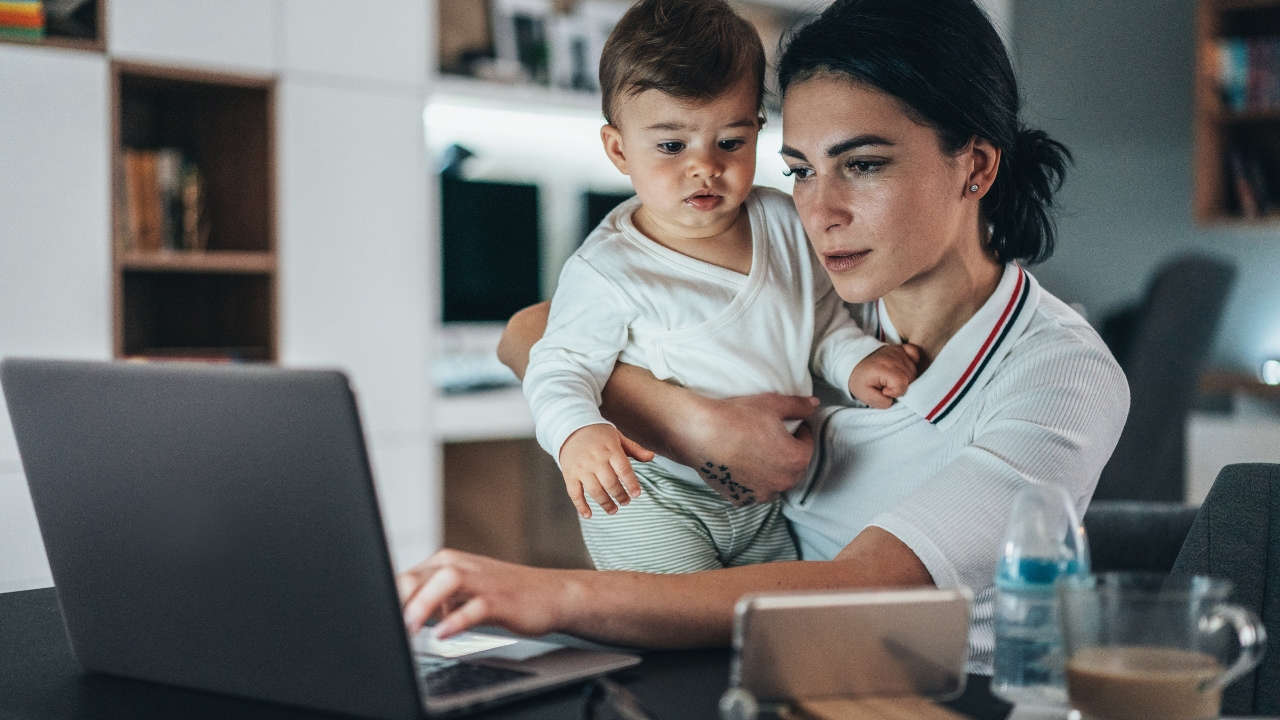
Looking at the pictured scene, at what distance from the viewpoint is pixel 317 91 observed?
3244 mm

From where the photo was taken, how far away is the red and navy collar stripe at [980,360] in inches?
49.0

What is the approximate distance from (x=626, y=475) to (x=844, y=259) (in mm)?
355

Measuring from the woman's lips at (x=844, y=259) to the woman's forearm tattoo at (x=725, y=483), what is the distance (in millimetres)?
253

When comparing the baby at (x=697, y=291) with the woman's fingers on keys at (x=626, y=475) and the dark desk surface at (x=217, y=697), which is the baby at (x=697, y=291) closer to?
the woman's fingers on keys at (x=626, y=475)

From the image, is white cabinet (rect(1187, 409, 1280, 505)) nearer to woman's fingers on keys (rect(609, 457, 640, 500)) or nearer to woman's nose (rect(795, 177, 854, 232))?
woman's nose (rect(795, 177, 854, 232))

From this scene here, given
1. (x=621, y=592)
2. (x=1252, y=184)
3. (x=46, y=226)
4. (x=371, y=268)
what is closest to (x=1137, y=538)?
(x=621, y=592)

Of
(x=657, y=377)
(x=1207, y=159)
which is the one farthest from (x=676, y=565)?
(x=1207, y=159)

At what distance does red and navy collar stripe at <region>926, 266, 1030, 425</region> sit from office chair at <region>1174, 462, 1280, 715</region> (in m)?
0.27

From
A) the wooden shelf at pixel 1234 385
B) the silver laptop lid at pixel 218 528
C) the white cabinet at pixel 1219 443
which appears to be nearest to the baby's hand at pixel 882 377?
the silver laptop lid at pixel 218 528

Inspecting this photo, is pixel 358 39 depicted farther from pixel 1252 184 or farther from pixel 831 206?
pixel 1252 184

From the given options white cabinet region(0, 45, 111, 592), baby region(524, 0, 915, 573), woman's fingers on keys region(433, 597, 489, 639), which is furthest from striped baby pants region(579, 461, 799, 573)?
white cabinet region(0, 45, 111, 592)

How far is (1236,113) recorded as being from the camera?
4121mm

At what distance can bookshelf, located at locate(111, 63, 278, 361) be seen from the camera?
3.11 meters

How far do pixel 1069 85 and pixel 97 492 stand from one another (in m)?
4.77
